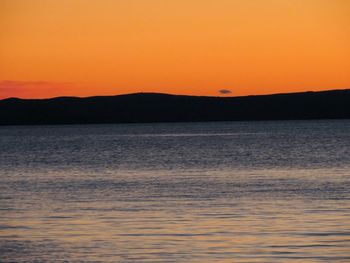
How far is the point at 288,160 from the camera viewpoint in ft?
248

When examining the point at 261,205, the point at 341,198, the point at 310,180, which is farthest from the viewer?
the point at 310,180

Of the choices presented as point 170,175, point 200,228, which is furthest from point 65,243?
point 170,175

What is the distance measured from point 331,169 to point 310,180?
10.4 meters

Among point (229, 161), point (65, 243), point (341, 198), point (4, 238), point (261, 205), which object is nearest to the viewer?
point (65, 243)

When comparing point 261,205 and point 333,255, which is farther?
point 261,205

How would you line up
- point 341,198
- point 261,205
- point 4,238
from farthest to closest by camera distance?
1. point 341,198
2. point 261,205
3. point 4,238

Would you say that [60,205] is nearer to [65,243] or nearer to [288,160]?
[65,243]

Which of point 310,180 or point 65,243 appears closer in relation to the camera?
point 65,243

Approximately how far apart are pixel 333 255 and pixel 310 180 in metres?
27.5

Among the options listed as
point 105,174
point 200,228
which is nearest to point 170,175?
point 105,174

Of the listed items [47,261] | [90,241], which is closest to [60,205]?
[90,241]

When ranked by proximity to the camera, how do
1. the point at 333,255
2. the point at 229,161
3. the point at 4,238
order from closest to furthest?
the point at 333,255
the point at 4,238
the point at 229,161

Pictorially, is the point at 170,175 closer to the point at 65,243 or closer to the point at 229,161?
the point at 229,161

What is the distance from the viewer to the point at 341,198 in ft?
127
